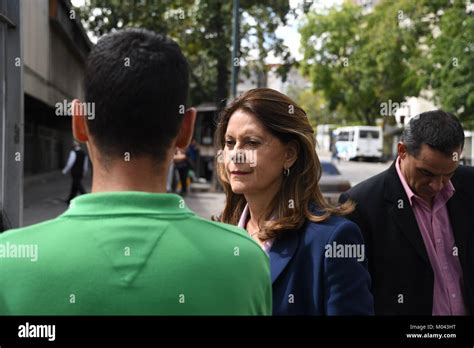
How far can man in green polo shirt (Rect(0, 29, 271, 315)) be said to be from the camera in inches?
45.6

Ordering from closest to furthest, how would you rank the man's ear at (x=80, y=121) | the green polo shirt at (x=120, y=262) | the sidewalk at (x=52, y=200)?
the green polo shirt at (x=120, y=262), the man's ear at (x=80, y=121), the sidewalk at (x=52, y=200)

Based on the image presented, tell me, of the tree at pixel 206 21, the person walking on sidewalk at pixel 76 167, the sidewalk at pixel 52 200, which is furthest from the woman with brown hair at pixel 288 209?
the tree at pixel 206 21

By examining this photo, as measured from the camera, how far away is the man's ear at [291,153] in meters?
2.35

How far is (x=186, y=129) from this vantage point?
4.41 feet

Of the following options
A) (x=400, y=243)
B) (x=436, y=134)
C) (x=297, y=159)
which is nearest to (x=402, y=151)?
(x=436, y=134)

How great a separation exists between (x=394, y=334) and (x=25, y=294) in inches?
52.0

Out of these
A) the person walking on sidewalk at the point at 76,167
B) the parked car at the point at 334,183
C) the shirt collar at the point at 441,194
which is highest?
the person walking on sidewalk at the point at 76,167

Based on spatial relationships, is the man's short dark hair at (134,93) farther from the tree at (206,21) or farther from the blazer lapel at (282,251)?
the tree at (206,21)

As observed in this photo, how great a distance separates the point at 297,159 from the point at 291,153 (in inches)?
1.1

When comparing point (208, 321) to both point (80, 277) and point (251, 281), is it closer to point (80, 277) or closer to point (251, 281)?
point (251, 281)

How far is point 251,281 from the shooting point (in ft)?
4.08

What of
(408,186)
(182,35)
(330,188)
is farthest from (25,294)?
(182,35)

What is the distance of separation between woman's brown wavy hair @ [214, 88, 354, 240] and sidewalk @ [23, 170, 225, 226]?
9.21 meters

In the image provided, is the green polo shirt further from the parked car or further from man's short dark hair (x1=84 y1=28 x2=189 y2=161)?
the parked car
